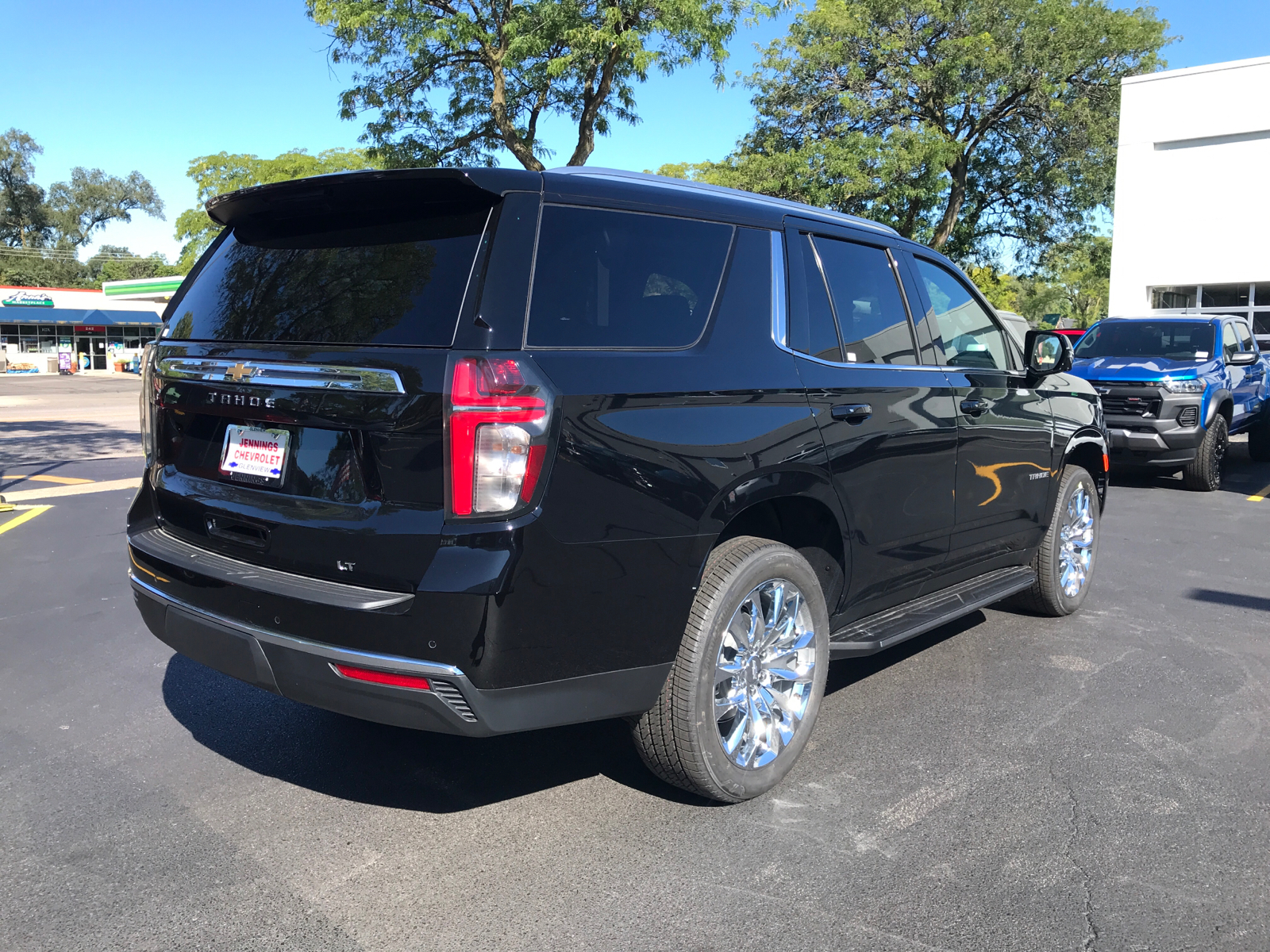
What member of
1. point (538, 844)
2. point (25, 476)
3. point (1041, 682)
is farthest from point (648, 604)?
point (25, 476)

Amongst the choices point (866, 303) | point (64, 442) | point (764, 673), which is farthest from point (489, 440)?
point (64, 442)

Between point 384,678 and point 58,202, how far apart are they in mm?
101840

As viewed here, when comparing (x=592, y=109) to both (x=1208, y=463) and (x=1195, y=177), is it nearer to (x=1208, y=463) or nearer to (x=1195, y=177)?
(x=1208, y=463)

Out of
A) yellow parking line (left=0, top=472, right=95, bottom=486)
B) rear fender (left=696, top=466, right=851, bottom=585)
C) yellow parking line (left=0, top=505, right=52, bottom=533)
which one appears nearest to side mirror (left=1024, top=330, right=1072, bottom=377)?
rear fender (left=696, top=466, right=851, bottom=585)

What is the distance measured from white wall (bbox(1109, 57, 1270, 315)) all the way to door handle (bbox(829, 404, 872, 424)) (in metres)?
24.6

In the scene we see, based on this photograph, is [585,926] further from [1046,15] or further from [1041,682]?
[1046,15]

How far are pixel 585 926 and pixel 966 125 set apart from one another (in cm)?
2578

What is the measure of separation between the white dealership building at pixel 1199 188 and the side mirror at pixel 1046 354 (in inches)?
845

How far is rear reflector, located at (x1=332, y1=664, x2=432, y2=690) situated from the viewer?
2723mm

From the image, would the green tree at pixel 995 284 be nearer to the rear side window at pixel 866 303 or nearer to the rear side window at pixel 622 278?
the rear side window at pixel 866 303

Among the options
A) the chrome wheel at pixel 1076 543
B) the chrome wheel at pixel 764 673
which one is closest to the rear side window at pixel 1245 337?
the chrome wheel at pixel 1076 543

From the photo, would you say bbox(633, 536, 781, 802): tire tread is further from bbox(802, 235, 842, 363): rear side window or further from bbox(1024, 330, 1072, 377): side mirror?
bbox(1024, 330, 1072, 377): side mirror

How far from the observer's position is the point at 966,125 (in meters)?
25.1

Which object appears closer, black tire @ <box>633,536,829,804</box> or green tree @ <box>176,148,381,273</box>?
black tire @ <box>633,536,829,804</box>
